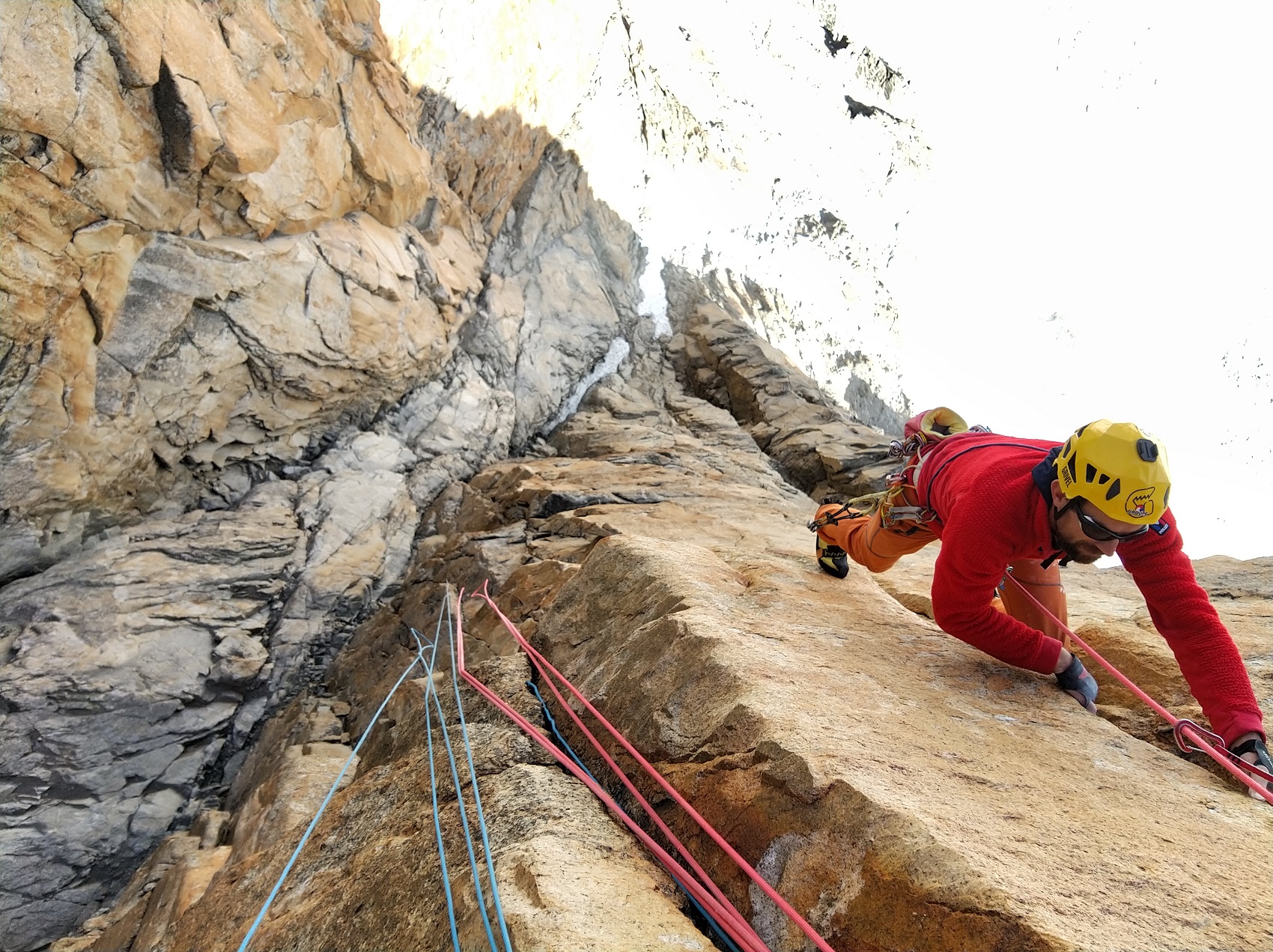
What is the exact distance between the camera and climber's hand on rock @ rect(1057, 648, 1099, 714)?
2.93 meters

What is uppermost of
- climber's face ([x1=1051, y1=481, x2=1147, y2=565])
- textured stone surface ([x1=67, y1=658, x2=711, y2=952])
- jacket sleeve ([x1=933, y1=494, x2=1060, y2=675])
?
climber's face ([x1=1051, y1=481, x2=1147, y2=565])

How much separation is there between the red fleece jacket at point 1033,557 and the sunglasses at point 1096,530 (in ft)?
0.35

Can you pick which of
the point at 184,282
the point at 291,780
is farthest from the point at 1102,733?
the point at 184,282

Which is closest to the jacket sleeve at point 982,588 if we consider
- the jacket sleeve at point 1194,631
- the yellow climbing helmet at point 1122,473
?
the yellow climbing helmet at point 1122,473

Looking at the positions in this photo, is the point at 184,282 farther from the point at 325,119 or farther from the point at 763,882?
the point at 763,882

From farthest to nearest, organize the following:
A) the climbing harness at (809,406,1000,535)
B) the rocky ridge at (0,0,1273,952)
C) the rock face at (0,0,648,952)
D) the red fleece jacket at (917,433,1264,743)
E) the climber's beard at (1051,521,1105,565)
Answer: the rock face at (0,0,648,952) → the climbing harness at (809,406,1000,535) → the climber's beard at (1051,521,1105,565) → the red fleece jacket at (917,433,1264,743) → the rocky ridge at (0,0,1273,952)

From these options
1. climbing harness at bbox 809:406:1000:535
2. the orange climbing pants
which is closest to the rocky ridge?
the orange climbing pants

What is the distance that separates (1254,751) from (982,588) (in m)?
1.05

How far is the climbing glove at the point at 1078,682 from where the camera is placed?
293 cm

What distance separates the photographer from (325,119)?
7238 mm

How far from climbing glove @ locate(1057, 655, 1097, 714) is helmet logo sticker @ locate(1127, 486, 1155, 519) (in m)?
0.81

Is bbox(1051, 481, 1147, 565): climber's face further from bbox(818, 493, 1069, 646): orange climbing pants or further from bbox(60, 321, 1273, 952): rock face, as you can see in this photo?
bbox(60, 321, 1273, 952): rock face

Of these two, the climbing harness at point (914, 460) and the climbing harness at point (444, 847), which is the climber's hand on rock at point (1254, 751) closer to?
the climbing harness at point (914, 460)

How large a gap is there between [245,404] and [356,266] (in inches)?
82.8
